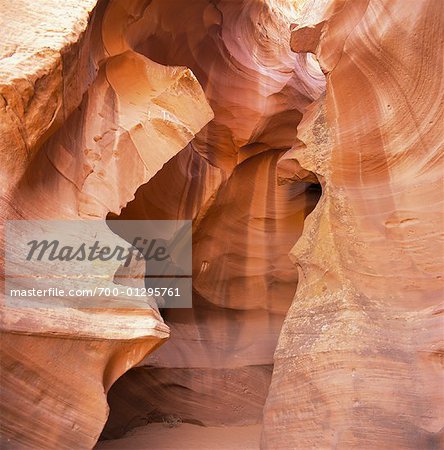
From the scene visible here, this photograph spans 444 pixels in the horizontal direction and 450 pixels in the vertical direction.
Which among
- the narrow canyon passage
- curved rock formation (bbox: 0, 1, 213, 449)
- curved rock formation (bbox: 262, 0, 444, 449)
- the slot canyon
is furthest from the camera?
the narrow canyon passage

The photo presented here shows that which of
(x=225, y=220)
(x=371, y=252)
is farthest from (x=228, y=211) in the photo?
(x=371, y=252)

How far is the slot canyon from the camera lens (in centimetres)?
415

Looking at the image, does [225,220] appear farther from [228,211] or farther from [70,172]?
[70,172]

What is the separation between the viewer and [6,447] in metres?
3.73

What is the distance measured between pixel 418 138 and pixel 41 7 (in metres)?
3.22

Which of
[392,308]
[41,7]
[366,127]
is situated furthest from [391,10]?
[41,7]

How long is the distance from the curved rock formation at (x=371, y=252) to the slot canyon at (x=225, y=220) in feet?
0.05

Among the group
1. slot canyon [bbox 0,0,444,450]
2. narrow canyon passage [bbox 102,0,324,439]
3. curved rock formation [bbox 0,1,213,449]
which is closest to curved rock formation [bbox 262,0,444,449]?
slot canyon [bbox 0,0,444,450]

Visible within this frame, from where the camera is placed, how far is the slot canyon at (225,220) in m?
4.15

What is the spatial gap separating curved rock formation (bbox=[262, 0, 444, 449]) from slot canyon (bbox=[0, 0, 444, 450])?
1 centimetres

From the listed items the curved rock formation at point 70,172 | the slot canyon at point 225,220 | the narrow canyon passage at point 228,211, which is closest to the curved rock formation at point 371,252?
the slot canyon at point 225,220

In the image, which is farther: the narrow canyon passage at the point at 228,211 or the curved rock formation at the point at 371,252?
the narrow canyon passage at the point at 228,211

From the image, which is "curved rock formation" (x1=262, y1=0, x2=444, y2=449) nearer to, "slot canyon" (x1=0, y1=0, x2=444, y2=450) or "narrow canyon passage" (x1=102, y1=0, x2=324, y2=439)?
"slot canyon" (x1=0, y1=0, x2=444, y2=450)

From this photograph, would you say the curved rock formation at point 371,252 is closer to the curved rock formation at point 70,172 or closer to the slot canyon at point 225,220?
the slot canyon at point 225,220
